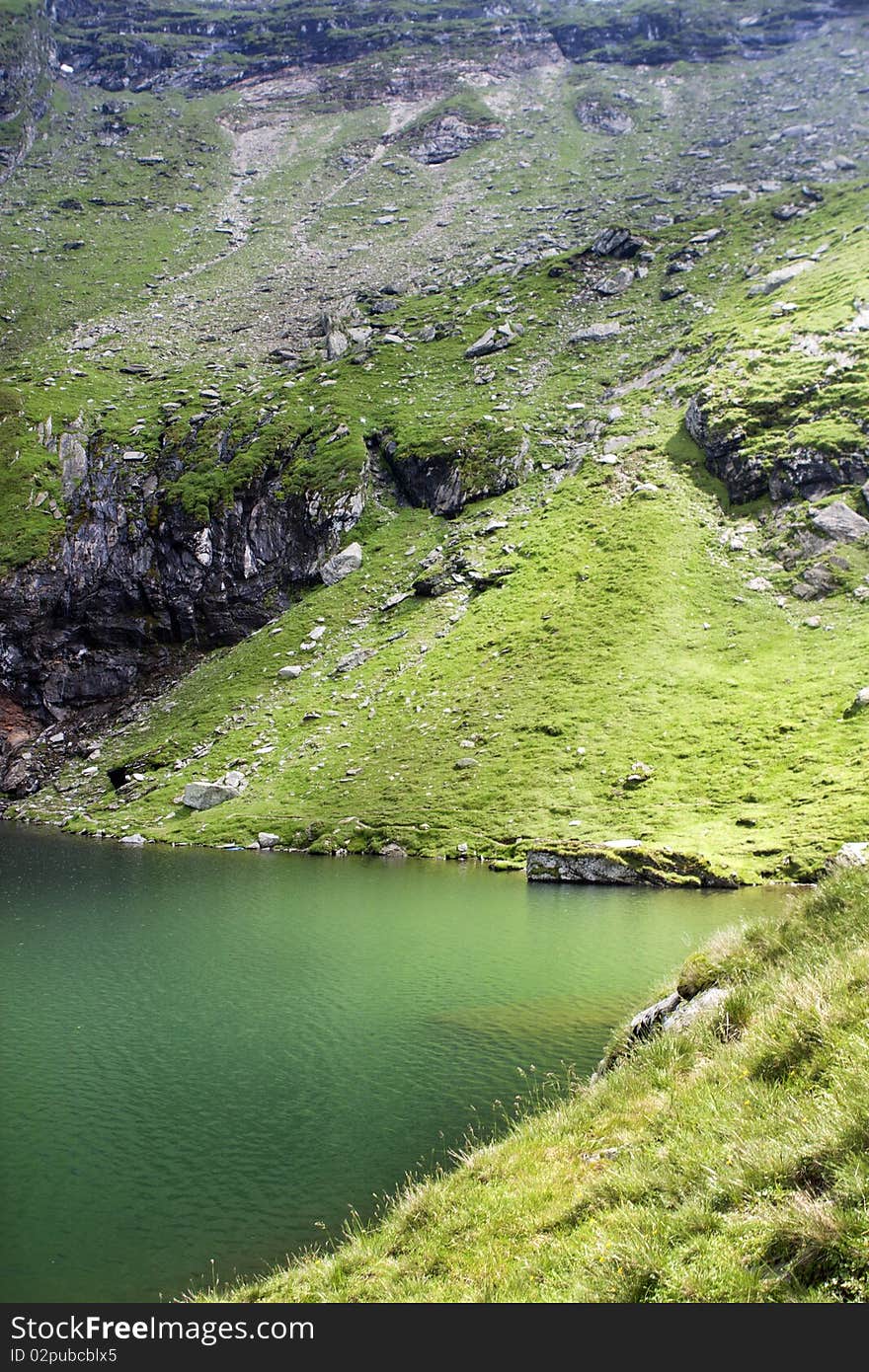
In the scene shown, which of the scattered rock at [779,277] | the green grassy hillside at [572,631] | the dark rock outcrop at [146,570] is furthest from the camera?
the scattered rock at [779,277]

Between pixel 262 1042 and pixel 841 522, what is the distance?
2759 inches

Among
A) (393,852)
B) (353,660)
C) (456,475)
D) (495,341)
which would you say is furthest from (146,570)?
(393,852)

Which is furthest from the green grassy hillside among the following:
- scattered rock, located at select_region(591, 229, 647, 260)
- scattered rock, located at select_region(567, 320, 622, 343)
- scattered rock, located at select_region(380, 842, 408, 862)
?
scattered rock, located at select_region(591, 229, 647, 260)

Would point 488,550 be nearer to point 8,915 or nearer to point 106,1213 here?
point 8,915

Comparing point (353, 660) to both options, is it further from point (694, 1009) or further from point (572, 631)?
point (694, 1009)

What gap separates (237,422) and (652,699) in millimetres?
75748

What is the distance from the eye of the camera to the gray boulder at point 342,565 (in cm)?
9212

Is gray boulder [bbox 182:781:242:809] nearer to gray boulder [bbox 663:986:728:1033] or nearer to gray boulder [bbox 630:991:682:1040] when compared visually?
gray boulder [bbox 630:991:682:1040]

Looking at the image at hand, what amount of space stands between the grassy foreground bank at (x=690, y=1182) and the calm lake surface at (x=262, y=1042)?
3012 millimetres

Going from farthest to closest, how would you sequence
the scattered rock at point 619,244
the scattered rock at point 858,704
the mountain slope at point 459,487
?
the scattered rock at point 619,244 < the mountain slope at point 459,487 < the scattered rock at point 858,704

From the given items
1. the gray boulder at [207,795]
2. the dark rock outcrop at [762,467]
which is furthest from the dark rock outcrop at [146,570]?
the dark rock outcrop at [762,467]

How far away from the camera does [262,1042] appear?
845 inches

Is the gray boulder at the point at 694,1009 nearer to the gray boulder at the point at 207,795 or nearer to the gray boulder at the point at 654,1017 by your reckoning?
the gray boulder at the point at 654,1017

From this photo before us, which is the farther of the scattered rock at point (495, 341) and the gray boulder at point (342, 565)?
the scattered rock at point (495, 341)
